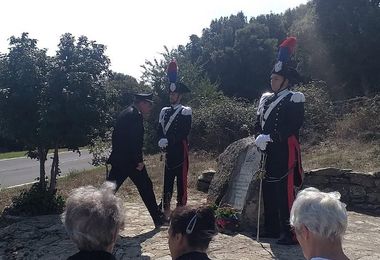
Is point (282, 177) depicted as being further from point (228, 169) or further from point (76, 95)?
point (76, 95)

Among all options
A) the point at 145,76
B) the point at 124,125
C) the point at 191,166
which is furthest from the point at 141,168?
the point at 145,76

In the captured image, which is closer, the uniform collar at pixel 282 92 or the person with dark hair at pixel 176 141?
the uniform collar at pixel 282 92

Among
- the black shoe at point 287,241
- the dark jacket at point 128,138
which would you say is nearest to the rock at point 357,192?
the black shoe at point 287,241

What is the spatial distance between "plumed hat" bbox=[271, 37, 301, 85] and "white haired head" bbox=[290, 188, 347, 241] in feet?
11.3

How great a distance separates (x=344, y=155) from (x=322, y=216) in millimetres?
8526

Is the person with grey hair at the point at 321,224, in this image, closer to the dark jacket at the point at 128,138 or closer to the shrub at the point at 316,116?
the dark jacket at the point at 128,138

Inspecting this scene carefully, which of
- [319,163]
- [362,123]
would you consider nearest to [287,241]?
[319,163]

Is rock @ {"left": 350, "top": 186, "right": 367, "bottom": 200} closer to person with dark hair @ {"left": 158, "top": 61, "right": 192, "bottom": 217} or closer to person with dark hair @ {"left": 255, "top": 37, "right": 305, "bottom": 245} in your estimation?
person with dark hair @ {"left": 255, "top": 37, "right": 305, "bottom": 245}

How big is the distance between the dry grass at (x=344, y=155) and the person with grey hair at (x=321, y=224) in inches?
253

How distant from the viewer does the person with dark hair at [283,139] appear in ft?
18.8

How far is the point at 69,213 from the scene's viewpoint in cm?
261

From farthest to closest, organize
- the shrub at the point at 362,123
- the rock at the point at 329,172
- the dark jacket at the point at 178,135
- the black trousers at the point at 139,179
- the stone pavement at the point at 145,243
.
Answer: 1. the shrub at the point at 362,123
2. the rock at the point at 329,172
3. the dark jacket at the point at 178,135
4. the black trousers at the point at 139,179
5. the stone pavement at the point at 145,243

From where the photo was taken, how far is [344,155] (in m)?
10.6

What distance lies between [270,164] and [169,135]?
5.77ft
